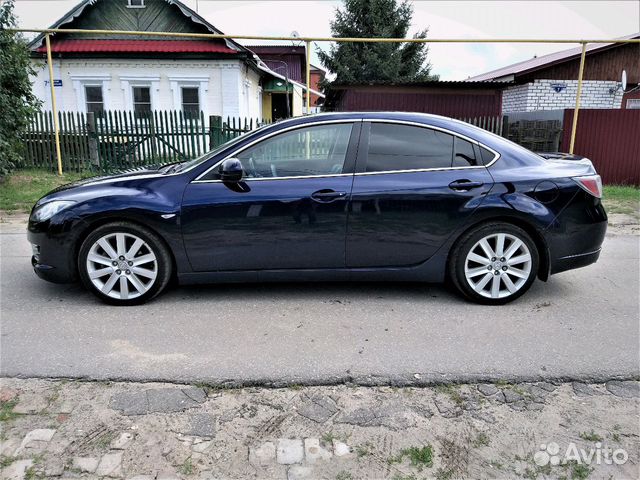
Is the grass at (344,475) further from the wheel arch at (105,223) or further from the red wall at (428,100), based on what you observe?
the red wall at (428,100)

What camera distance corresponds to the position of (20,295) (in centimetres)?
436

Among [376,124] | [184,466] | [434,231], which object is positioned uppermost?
[376,124]

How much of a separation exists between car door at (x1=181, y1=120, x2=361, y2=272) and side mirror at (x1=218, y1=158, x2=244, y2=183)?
2.6 inches

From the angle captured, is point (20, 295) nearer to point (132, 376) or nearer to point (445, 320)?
point (132, 376)

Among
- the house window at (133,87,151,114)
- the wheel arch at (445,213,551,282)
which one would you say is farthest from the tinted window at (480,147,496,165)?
the house window at (133,87,151,114)

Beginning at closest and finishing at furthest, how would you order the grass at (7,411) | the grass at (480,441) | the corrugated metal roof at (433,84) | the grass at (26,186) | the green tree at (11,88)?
the grass at (480,441) < the grass at (7,411) < the grass at (26,186) < the green tree at (11,88) < the corrugated metal roof at (433,84)

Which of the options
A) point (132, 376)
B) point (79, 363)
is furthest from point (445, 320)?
point (79, 363)

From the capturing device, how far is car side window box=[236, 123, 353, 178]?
13.3 ft

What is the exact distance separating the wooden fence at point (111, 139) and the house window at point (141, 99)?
603 centimetres

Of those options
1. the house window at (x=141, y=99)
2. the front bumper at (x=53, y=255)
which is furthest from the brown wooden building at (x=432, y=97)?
the front bumper at (x=53, y=255)

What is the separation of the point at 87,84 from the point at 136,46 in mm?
2229

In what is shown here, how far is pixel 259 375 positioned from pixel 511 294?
228 centimetres

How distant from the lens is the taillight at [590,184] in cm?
413

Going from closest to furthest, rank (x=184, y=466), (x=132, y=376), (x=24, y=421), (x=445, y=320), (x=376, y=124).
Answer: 1. (x=184, y=466)
2. (x=24, y=421)
3. (x=132, y=376)
4. (x=445, y=320)
5. (x=376, y=124)
